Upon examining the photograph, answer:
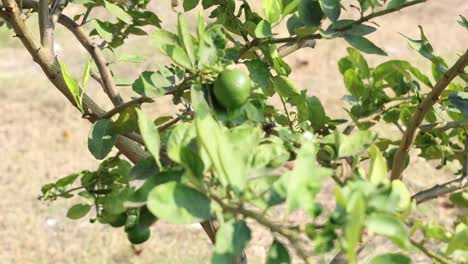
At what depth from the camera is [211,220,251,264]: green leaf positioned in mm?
629

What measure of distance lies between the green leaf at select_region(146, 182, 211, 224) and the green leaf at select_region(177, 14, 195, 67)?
180mm

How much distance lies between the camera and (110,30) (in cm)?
131

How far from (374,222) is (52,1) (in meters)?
0.94

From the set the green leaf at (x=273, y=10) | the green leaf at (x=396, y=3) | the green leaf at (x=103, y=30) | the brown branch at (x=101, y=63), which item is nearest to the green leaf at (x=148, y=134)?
the green leaf at (x=273, y=10)

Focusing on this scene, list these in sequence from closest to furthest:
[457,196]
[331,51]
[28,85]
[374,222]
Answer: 1. [374,222]
2. [457,196]
3. [28,85]
4. [331,51]

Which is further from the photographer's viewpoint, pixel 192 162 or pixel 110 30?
pixel 110 30

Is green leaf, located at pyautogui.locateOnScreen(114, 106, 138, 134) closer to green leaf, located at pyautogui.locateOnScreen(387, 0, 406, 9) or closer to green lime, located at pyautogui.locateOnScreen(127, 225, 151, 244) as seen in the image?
green lime, located at pyautogui.locateOnScreen(127, 225, 151, 244)

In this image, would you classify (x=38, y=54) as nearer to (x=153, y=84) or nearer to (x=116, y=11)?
(x=116, y=11)

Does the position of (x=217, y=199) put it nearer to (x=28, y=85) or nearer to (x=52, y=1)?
(x=52, y=1)

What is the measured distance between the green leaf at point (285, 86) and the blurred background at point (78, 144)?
19.1 inches

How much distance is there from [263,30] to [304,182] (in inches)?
12.5

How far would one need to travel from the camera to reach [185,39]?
2.52 ft

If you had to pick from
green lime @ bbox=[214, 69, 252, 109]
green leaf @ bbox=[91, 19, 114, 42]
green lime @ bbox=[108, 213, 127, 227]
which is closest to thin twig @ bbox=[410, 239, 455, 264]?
green lime @ bbox=[214, 69, 252, 109]

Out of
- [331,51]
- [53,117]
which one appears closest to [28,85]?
[53,117]
